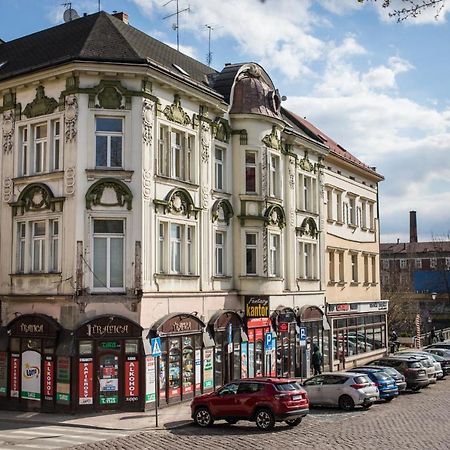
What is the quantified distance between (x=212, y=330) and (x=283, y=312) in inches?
240

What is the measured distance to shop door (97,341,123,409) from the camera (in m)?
23.9

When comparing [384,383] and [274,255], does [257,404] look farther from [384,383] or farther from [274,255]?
[274,255]

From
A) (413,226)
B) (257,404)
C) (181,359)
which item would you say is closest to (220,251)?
(181,359)

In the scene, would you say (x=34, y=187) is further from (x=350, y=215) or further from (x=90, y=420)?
(x=350, y=215)

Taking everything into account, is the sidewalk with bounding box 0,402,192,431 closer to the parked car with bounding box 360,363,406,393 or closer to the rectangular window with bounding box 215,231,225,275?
the rectangular window with bounding box 215,231,225,275

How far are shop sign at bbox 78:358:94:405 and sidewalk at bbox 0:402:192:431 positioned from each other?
525 mm

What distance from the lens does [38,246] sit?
85.4ft

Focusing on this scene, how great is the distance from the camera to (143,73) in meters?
25.1

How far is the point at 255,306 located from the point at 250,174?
5.96m

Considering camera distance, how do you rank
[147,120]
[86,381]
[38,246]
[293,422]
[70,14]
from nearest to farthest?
[293,422] → [86,381] → [147,120] → [38,246] → [70,14]

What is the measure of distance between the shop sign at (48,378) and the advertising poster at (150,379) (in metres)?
3.33

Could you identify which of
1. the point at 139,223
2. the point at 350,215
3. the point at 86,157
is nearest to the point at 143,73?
the point at 86,157

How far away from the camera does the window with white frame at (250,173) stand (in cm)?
3136

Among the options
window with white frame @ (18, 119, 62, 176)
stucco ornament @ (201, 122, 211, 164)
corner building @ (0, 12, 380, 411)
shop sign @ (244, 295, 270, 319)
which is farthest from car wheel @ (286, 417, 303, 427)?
window with white frame @ (18, 119, 62, 176)
